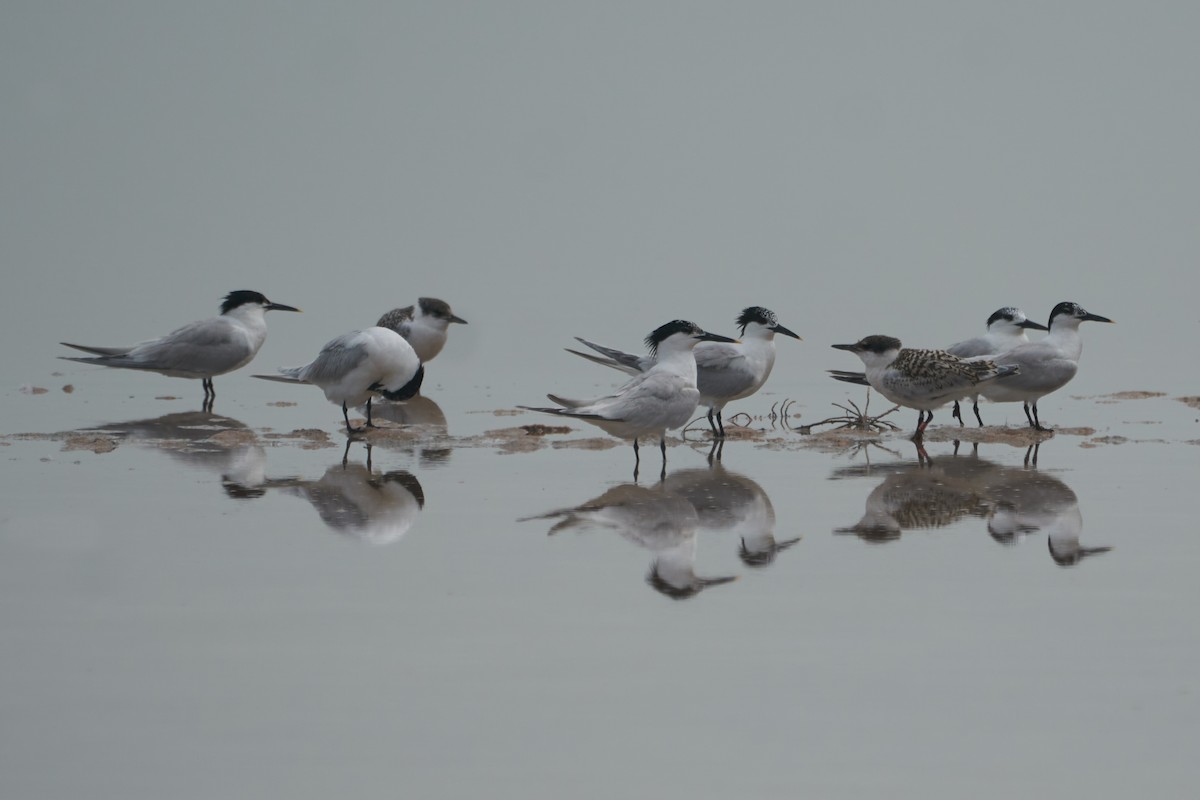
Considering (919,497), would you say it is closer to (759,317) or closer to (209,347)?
(759,317)

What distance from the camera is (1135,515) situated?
6656mm

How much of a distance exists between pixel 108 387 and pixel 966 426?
7731mm

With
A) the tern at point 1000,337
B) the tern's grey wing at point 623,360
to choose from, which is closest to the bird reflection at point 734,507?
the tern's grey wing at point 623,360

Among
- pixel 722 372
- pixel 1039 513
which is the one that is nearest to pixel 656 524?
pixel 1039 513

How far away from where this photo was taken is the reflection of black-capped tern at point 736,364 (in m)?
9.76

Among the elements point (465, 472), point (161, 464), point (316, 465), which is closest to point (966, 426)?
point (465, 472)

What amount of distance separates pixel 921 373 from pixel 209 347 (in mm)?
6029

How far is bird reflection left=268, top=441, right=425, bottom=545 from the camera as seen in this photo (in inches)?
253

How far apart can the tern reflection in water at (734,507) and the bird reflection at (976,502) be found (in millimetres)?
429

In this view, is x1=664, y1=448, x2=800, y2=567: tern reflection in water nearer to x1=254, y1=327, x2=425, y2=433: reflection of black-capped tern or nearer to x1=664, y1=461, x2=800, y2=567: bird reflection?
x1=664, y1=461, x2=800, y2=567: bird reflection

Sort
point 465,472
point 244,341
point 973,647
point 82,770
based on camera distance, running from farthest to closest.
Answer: point 244,341, point 465,472, point 973,647, point 82,770

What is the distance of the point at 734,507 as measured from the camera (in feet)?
22.8

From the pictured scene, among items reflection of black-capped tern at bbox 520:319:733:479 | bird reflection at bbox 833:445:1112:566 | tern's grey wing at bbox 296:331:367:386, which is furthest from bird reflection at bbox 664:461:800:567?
tern's grey wing at bbox 296:331:367:386

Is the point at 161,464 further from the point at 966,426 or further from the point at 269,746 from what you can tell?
the point at 966,426
